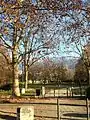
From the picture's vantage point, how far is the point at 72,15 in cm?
1557

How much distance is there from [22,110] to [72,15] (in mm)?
4497

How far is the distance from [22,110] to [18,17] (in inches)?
156

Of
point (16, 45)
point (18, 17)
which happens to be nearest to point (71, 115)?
point (18, 17)

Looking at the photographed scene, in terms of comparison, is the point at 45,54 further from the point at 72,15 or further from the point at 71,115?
the point at 72,15

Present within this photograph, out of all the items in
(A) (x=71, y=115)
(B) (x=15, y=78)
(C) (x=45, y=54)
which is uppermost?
(C) (x=45, y=54)

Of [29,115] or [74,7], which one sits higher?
[74,7]

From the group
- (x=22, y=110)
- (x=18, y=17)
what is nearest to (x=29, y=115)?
(x=22, y=110)

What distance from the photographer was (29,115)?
1622 centimetres

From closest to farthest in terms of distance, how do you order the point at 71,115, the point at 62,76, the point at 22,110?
the point at 22,110
the point at 71,115
the point at 62,76

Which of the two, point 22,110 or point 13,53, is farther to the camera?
point 13,53

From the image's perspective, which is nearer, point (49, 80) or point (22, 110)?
point (22, 110)

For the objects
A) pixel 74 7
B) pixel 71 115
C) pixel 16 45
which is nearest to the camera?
pixel 74 7

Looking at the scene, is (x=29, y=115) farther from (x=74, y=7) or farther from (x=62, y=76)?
(x=62, y=76)

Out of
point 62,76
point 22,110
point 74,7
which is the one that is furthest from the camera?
point 62,76
